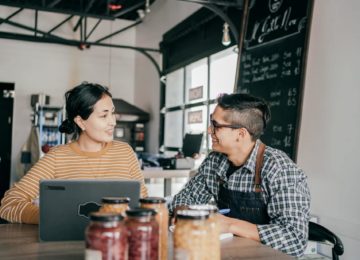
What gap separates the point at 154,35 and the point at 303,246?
672 cm

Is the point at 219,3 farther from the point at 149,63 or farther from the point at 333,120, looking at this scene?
the point at 149,63

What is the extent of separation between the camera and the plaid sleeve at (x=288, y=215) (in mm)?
1680

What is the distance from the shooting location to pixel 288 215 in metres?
1.75

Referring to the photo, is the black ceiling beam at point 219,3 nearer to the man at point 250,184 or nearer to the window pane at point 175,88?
the window pane at point 175,88

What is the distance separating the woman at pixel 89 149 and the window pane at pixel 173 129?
14.9 feet

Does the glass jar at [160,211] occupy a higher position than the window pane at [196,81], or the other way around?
the window pane at [196,81]

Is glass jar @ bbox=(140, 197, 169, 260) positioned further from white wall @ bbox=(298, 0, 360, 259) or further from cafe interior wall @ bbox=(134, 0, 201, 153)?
cafe interior wall @ bbox=(134, 0, 201, 153)

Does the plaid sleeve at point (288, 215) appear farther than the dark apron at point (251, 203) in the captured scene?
No

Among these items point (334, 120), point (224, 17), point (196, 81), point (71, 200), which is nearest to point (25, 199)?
point (71, 200)

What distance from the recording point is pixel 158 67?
7.59 meters

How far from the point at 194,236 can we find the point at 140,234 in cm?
11

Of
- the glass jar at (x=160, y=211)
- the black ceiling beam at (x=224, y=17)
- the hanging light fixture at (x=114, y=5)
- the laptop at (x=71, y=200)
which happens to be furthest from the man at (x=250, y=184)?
the hanging light fixture at (x=114, y=5)

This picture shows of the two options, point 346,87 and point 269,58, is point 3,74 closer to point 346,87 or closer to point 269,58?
point 269,58

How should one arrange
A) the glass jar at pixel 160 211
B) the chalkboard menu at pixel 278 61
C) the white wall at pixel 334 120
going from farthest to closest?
the chalkboard menu at pixel 278 61
the white wall at pixel 334 120
the glass jar at pixel 160 211
